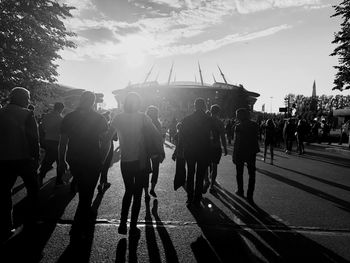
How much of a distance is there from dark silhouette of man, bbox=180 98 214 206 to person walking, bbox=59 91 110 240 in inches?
80.5

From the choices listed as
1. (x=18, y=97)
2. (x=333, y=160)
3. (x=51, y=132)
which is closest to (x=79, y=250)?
(x=18, y=97)

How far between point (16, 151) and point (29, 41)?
17.7m

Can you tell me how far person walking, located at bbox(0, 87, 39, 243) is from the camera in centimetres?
424

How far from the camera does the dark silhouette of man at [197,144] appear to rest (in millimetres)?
5953

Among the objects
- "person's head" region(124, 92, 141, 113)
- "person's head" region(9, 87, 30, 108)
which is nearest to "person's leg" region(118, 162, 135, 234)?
"person's head" region(124, 92, 141, 113)

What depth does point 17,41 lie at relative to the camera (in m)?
Result: 19.4

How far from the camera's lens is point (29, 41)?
1975 centimetres

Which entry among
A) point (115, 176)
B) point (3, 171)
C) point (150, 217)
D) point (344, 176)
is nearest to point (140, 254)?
point (150, 217)

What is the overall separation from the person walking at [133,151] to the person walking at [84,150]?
0.32 m

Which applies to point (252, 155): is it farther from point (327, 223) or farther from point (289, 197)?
point (327, 223)

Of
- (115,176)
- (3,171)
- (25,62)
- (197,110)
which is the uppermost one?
(25,62)

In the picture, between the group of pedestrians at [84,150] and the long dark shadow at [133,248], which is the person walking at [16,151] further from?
the long dark shadow at [133,248]

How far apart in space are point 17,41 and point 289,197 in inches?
722

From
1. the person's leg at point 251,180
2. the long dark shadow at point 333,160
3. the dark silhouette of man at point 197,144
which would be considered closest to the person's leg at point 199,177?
the dark silhouette of man at point 197,144
